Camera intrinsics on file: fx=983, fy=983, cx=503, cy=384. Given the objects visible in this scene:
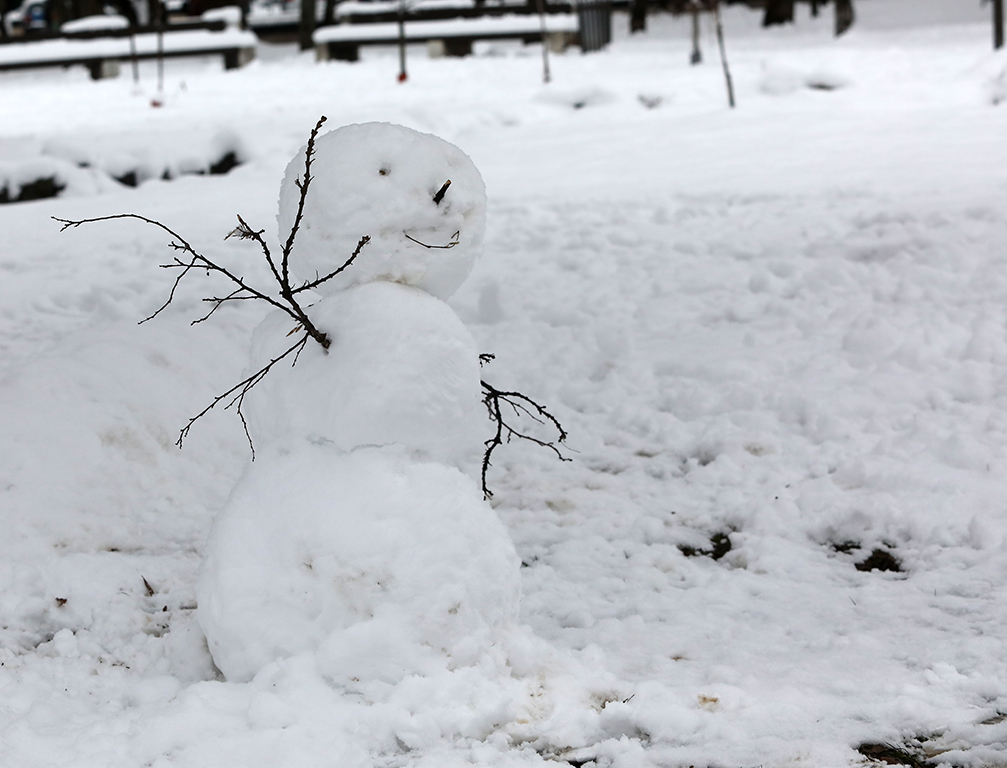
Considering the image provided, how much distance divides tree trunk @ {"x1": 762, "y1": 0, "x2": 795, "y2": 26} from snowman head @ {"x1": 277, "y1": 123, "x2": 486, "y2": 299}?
1931 centimetres

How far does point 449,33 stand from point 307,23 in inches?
156

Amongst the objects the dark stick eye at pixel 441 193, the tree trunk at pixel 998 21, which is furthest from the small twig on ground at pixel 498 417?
the tree trunk at pixel 998 21

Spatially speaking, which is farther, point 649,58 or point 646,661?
point 649,58

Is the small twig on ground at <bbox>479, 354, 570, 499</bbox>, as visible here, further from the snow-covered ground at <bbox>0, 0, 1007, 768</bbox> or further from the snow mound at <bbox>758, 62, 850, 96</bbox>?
the snow mound at <bbox>758, 62, 850, 96</bbox>

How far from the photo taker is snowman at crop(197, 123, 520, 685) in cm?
228

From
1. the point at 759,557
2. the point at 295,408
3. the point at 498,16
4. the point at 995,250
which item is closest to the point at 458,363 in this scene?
the point at 295,408

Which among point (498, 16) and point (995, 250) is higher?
point (498, 16)

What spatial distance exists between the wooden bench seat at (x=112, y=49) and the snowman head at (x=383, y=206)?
48.1ft

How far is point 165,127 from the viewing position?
10875mm

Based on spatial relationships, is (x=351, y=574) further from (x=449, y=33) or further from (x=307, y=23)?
(x=307, y=23)

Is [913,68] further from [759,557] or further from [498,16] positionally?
[759,557]

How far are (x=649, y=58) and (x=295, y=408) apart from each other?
47.0ft

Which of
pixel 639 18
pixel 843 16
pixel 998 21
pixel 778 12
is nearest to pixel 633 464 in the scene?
pixel 998 21

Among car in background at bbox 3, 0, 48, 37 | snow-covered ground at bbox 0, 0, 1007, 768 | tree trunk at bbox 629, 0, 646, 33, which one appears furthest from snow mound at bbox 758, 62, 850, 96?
car in background at bbox 3, 0, 48, 37
